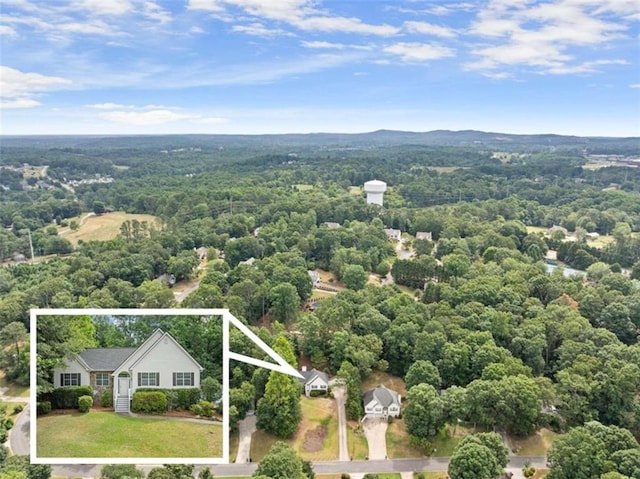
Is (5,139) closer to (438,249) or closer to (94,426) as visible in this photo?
(438,249)

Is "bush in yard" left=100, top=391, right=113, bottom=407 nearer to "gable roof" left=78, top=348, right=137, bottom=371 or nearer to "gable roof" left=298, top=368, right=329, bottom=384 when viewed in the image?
"gable roof" left=78, top=348, right=137, bottom=371

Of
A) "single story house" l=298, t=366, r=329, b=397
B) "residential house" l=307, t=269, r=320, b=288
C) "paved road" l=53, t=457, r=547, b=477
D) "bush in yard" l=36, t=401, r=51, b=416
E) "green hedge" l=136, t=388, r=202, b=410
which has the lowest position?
"paved road" l=53, t=457, r=547, b=477

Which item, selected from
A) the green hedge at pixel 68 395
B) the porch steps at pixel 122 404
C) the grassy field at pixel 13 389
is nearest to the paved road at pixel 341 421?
the porch steps at pixel 122 404

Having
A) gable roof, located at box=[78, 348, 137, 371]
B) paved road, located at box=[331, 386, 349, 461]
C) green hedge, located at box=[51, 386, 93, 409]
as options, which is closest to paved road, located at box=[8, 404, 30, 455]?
paved road, located at box=[331, 386, 349, 461]

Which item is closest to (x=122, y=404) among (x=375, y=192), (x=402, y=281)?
(x=402, y=281)

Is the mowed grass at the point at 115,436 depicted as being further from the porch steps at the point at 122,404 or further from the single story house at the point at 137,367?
the single story house at the point at 137,367

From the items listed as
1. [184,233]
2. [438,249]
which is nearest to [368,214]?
[438,249]
